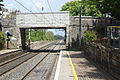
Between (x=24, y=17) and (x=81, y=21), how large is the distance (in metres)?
9.14

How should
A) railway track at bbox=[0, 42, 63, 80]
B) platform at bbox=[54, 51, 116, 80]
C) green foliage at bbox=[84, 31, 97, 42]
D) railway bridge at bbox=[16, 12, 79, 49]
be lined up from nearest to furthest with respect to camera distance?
platform at bbox=[54, 51, 116, 80], railway track at bbox=[0, 42, 63, 80], green foliage at bbox=[84, 31, 97, 42], railway bridge at bbox=[16, 12, 79, 49]

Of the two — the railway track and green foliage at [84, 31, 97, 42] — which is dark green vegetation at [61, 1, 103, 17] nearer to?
green foliage at [84, 31, 97, 42]

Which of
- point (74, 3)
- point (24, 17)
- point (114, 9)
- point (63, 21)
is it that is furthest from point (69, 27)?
point (74, 3)

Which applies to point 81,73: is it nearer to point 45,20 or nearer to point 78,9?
point 45,20

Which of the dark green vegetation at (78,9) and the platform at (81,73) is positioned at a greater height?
the dark green vegetation at (78,9)

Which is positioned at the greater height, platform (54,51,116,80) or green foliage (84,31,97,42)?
green foliage (84,31,97,42)

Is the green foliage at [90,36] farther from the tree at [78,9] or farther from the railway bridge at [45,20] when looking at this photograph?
the tree at [78,9]

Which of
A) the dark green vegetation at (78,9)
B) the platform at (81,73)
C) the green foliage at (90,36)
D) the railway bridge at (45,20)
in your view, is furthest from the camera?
the dark green vegetation at (78,9)

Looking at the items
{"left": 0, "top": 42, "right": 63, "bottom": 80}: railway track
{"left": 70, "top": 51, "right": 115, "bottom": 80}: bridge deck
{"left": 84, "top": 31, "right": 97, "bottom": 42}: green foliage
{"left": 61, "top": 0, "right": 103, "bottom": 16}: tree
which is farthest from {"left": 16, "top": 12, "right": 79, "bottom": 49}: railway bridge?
{"left": 61, "top": 0, "right": 103, "bottom": 16}: tree

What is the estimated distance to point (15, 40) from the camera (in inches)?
1732

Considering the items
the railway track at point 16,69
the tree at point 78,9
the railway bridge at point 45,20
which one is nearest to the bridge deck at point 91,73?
the railway track at point 16,69

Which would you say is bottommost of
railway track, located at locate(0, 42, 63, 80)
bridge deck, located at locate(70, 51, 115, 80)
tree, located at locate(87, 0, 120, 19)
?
railway track, located at locate(0, 42, 63, 80)

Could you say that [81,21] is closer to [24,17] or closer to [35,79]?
[24,17]

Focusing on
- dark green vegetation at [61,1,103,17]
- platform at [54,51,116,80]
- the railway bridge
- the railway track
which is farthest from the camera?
dark green vegetation at [61,1,103,17]
